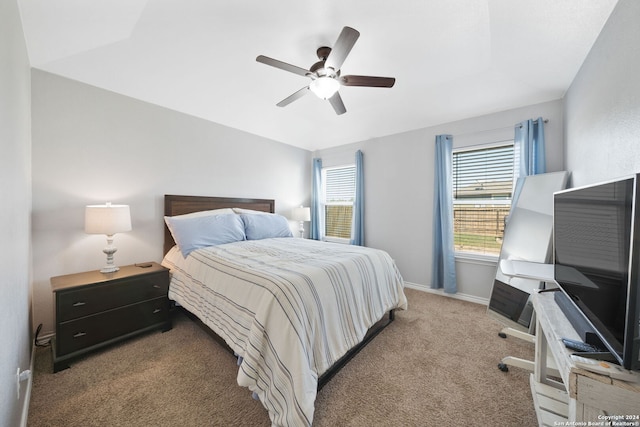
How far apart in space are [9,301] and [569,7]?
375 cm

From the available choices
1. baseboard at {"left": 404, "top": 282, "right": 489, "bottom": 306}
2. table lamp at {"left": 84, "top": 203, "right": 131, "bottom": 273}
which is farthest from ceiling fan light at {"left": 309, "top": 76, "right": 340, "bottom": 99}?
baseboard at {"left": 404, "top": 282, "right": 489, "bottom": 306}

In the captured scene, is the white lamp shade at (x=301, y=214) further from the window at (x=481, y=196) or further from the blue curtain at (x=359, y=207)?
the window at (x=481, y=196)

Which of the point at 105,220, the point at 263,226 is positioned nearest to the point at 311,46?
the point at 263,226

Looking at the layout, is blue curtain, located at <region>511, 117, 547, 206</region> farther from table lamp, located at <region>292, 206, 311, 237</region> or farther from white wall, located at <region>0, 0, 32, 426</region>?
white wall, located at <region>0, 0, 32, 426</region>

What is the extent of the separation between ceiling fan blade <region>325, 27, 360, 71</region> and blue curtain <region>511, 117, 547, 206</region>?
93.2 inches

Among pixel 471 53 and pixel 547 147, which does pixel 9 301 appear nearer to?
pixel 471 53

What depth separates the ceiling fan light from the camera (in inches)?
76.7

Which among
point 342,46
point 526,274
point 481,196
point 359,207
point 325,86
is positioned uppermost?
point 342,46

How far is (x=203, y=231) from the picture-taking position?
2645 mm

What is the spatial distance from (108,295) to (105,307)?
98mm

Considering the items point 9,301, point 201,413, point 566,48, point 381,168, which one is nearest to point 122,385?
point 201,413

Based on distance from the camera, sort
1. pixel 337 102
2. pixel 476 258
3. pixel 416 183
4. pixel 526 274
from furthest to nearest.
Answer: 1. pixel 416 183
2. pixel 476 258
3. pixel 337 102
4. pixel 526 274

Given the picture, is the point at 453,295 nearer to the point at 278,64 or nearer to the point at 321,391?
the point at 321,391

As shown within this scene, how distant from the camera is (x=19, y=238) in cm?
147
